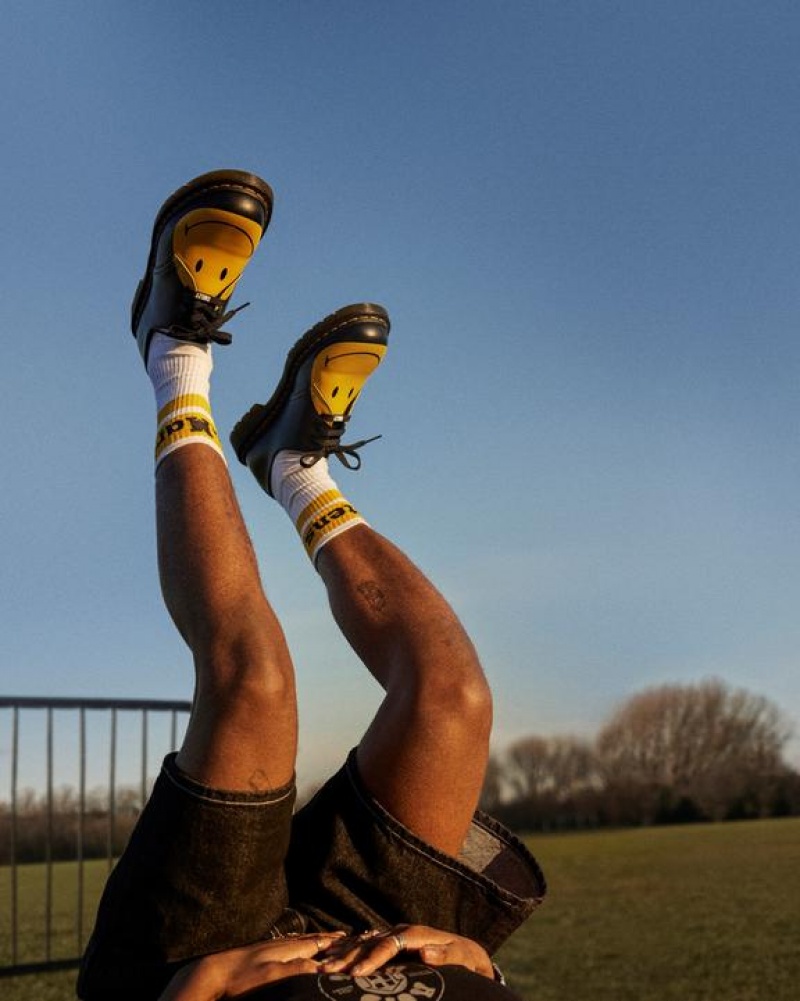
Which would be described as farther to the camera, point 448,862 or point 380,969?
point 448,862

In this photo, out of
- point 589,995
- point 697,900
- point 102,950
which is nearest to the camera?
point 102,950

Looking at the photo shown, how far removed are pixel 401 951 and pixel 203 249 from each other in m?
1.44

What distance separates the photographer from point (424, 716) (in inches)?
65.1

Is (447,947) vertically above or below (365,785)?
below

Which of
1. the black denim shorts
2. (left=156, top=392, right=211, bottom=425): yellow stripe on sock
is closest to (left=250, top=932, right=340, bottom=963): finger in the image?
the black denim shorts

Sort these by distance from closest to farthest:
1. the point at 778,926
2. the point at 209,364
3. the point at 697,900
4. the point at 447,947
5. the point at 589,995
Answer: the point at 447,947 < the point at 209,364 < the point at 589,995 < the point at 778,926 < the point at 697,900

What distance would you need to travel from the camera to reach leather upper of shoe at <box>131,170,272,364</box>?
2.09 meters

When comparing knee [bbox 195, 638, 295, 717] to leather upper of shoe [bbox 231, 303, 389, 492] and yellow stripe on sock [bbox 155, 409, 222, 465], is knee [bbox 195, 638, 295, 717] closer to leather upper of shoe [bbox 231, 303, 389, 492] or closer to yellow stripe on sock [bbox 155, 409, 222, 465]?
yellow stripe on sock [bbox 155, 409, 222, 465]

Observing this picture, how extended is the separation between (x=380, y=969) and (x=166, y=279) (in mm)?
1468

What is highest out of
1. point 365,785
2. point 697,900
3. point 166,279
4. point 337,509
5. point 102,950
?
point 166,279

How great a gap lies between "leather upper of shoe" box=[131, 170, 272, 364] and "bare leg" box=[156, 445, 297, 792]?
0.64 m

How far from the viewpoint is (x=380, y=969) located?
127cm

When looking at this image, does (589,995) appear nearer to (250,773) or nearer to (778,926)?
(778,926)

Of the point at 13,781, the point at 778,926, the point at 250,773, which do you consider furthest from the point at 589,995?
the point at 250,773
